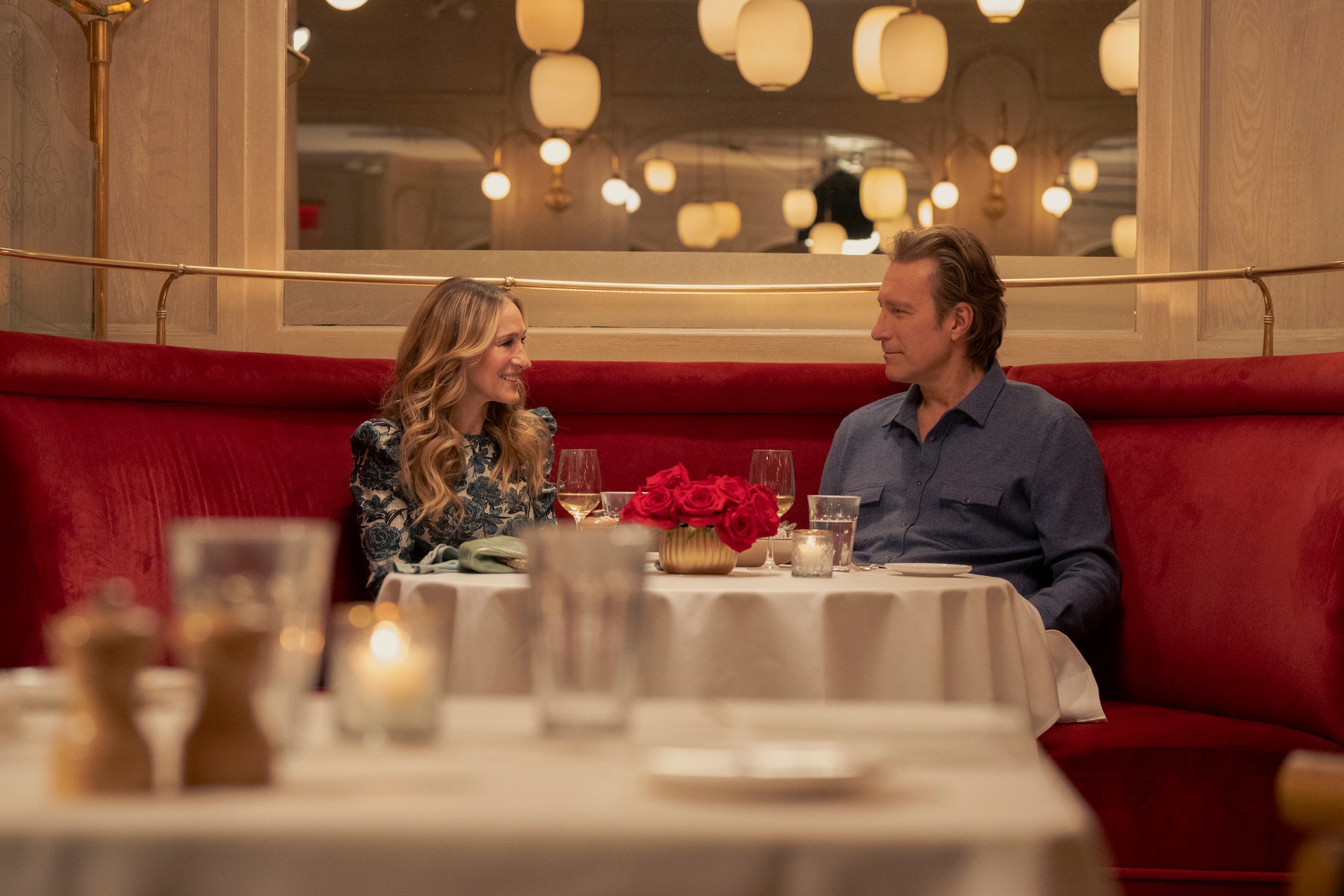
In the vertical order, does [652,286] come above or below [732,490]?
above

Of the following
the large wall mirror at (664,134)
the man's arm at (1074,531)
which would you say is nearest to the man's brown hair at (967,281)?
the man's arm at (1074,531)

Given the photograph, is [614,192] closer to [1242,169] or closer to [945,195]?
[945,195]

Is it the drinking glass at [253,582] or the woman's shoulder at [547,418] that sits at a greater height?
the woman's shoulder at [547,418]

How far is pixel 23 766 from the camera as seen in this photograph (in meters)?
0.75

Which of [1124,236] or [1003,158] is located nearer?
[1124,236]

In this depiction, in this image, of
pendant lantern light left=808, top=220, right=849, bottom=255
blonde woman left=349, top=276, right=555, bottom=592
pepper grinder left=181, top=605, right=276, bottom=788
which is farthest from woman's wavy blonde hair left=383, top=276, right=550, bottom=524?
pepper grinder left=181, top=605, right=276, bottom=788

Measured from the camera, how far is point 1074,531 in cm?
265

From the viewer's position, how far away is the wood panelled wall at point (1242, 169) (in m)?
3.75

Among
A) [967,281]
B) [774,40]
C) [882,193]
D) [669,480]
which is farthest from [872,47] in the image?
[669,480]

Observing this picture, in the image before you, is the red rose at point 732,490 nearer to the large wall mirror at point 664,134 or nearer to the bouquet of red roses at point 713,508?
the bouquet of red roses at point 713,508

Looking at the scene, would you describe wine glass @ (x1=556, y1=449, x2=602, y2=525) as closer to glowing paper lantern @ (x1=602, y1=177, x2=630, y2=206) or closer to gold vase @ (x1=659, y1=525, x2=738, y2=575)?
gold vase @ (x1=659, y1=525, x2=738, y2=575)

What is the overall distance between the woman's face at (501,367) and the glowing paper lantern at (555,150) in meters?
1.50

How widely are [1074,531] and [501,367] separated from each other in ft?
4.24

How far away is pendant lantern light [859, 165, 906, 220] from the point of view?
4.31m
